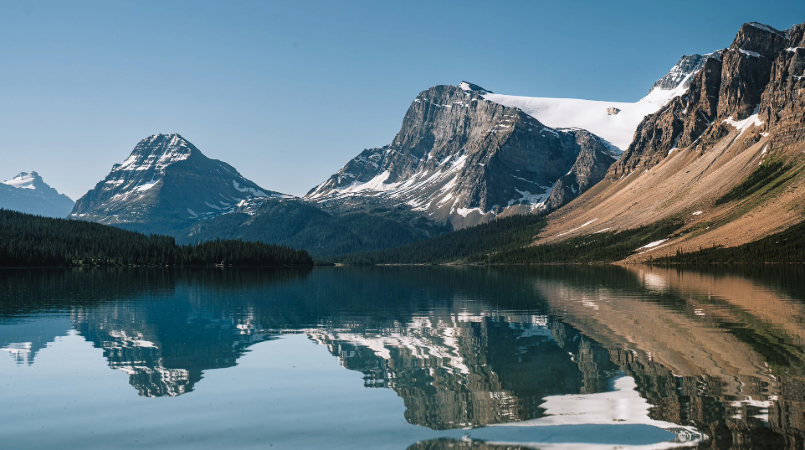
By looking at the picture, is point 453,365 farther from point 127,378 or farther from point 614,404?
point 127,378

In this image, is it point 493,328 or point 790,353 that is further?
point 493,328

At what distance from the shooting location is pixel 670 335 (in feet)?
130

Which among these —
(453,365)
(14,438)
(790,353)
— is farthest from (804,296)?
(14,438)

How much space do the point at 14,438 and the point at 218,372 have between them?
11116mm

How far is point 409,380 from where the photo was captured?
2836 cm

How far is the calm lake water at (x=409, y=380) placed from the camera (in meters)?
20.5

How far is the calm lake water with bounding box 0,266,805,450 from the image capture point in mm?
20453

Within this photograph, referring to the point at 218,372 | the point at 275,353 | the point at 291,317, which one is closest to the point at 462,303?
the point at 291,317

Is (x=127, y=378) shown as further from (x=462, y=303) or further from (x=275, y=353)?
(x=462, y=303)

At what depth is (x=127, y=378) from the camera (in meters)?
29.6

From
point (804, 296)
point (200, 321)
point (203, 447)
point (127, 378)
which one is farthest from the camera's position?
point (804, 296)

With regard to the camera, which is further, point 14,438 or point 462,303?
point 462,303

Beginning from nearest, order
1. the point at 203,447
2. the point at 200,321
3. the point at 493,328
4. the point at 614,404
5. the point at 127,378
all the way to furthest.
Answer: the point at 203,447, the point at 614,404, the point at 127,378, the point at 493,328, the point at 200,321

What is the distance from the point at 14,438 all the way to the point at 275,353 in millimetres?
16507
